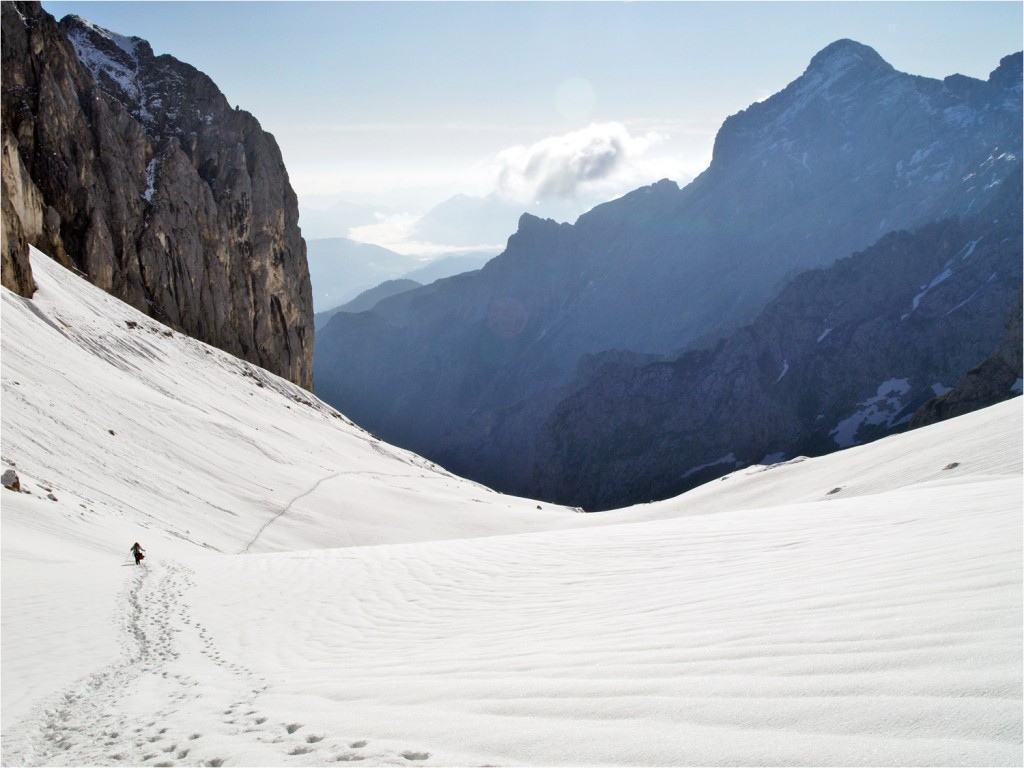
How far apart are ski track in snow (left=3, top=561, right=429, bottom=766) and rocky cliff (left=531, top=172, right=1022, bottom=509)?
111m

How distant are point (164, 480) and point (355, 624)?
14344mm

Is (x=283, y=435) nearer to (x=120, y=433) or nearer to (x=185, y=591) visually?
(x=120, y=433)

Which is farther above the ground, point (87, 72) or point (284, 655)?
point (87, 72)

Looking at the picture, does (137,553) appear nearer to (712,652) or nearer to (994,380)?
(712,652)

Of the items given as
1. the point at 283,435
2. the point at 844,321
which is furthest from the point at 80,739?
the point at 844,321

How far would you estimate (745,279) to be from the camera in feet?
618

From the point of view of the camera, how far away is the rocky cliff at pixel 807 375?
374ft

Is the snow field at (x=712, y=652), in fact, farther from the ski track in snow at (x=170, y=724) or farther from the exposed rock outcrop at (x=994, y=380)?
the exposed rock outcrop at (x=994, y=380)

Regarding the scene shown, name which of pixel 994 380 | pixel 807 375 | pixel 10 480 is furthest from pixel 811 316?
pixel 10 480

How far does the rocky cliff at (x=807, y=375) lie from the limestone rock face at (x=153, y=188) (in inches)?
2597

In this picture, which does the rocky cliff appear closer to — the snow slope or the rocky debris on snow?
the snow slope

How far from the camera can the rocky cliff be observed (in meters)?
114

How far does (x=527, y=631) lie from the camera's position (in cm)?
649

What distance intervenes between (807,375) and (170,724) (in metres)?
131
